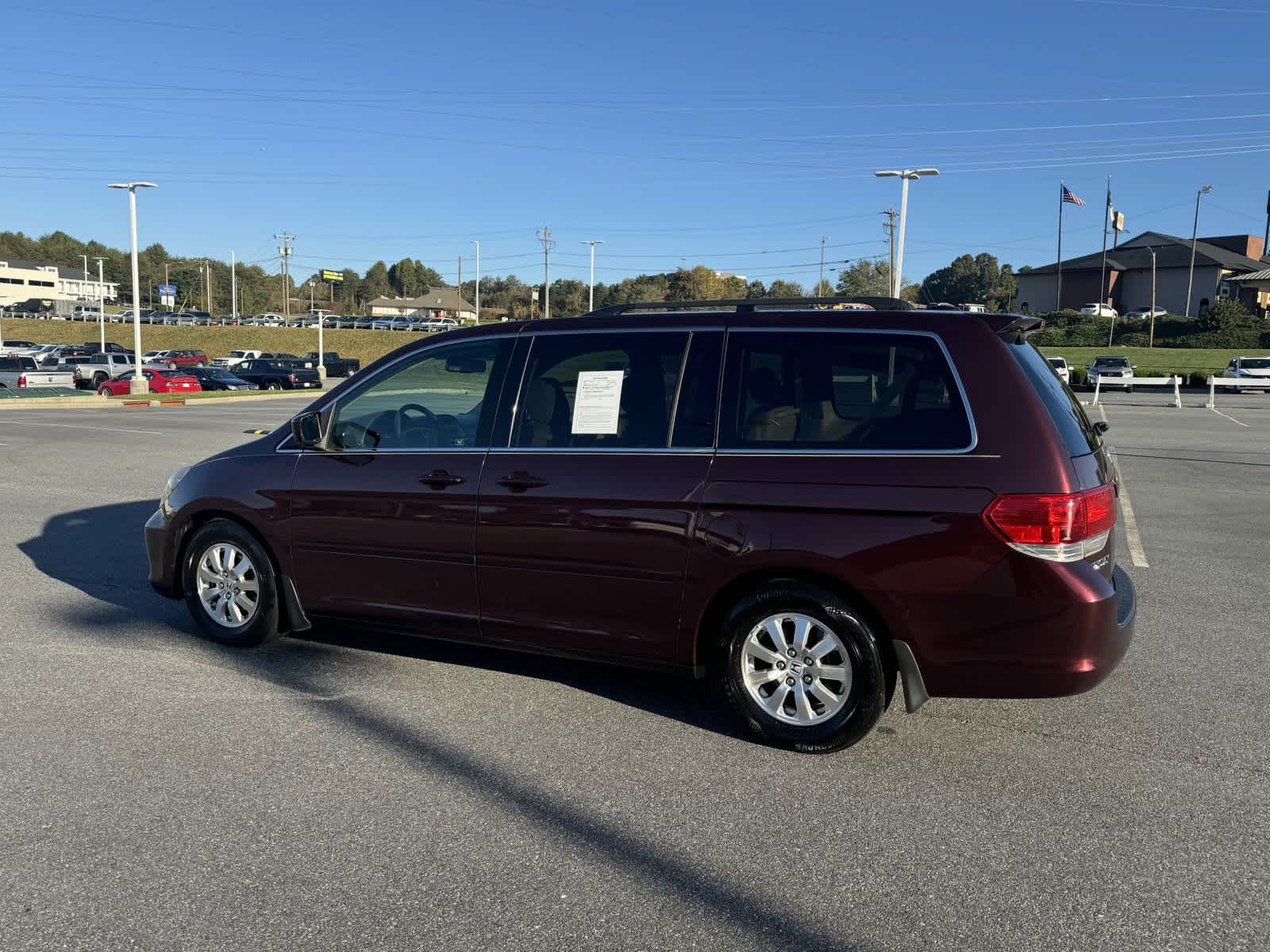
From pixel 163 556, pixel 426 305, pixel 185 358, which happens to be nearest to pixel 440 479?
pixel 163 556

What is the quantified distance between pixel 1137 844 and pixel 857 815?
0.95 meters

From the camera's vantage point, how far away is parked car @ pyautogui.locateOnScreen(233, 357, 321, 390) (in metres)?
50.6

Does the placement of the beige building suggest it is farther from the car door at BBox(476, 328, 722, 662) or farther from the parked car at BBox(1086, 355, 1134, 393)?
the car door at BBox(476, 328, 722, 662)

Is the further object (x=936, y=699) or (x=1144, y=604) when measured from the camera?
(x=1144, y=604)

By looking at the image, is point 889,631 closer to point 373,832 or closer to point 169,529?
point 373,832

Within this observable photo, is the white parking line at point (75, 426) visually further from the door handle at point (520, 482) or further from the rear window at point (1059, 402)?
the rear window at point (1059, 402)

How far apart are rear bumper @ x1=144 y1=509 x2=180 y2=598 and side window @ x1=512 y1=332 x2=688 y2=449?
2382 millimetres

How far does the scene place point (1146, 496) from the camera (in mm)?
12000

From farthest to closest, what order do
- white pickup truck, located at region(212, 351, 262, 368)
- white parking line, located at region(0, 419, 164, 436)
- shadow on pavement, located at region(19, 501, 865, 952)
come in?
1. white pickup truck, located at region(212, 351, 262, 368)
2. white parking line, located at region(0, 419, 164, 436)
3. shadow on pavement, located at region(19, 501, 865, 952)

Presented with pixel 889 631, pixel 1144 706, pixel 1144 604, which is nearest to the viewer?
pixel 889 631

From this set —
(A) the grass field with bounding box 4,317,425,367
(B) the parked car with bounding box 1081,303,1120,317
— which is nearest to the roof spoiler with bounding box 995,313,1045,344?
(A) the grass field with bounding box 4,317,425,367

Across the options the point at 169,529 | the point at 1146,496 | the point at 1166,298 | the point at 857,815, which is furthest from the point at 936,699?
the point at 1166,298

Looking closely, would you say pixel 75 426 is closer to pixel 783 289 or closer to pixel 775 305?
pixel 775 305

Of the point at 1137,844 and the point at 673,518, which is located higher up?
the point at 673,518
